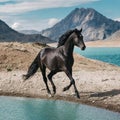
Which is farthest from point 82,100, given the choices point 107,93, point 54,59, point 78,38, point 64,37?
point 64,37

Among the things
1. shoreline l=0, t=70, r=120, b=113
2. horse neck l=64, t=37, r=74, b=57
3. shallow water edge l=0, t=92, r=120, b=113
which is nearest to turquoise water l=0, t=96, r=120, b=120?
shallow water edge l=0, t=92, r=120, b=113

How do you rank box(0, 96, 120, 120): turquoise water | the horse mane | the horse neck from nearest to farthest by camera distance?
box(0, 96, 120, 120): turquoise water, the horse neck, the horse mane

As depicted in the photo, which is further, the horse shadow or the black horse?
the horse shadow

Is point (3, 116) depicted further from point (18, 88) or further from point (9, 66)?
point (9, 66)

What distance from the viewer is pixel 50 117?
53.3ft

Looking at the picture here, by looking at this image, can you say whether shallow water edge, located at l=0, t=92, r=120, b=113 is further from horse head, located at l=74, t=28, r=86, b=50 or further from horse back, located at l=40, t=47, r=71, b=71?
horse head, located at l=74, t=28, r=86, b=50

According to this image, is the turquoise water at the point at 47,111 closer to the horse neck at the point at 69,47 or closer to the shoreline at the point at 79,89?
the shoreline at the point at 79,89

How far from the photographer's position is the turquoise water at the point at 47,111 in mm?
16188

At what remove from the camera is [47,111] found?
17531 mm

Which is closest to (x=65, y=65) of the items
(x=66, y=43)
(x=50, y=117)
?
(x=66, y=43)

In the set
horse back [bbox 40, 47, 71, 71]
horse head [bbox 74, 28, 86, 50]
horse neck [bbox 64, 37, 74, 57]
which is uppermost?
horse head [bbox 74, 28, 86, 50]

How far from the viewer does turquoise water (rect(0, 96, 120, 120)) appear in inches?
637

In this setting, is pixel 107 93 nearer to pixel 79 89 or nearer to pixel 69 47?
pixel 79 89

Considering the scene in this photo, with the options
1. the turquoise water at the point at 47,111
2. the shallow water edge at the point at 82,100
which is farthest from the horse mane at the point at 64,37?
the turquoise water at the point at 47,111
